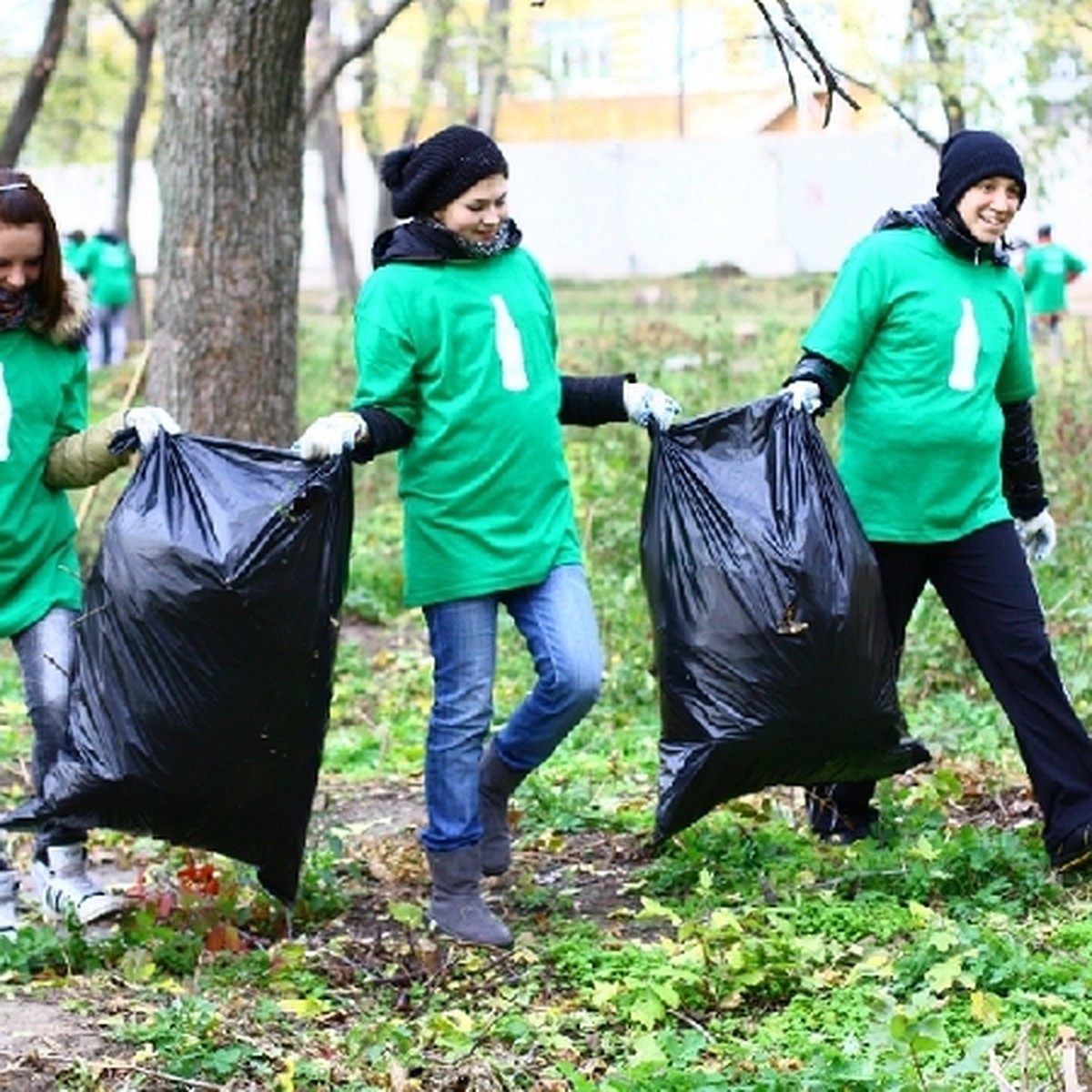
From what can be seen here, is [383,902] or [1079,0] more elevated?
[1079,0]

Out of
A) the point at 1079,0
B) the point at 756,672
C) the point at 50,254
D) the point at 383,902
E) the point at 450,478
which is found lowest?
the point at 383,902

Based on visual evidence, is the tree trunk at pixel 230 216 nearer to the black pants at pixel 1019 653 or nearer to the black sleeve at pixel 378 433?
the black sleeve at pixel 378 433

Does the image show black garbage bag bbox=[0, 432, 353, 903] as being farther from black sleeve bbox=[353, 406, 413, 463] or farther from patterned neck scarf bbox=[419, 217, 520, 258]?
patterned neck scarf bbox=[419, 217, 520, 258]

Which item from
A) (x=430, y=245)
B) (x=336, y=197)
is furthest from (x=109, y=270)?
(x=430, y=245)

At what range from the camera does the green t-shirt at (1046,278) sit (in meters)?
18.4

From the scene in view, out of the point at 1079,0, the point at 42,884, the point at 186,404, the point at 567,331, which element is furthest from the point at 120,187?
the point at 42,884

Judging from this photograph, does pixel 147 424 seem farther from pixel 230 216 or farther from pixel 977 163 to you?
pixel 230 216

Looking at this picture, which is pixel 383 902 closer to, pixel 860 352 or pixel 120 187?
pixel 860 352

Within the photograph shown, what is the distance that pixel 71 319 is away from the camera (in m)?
4.60

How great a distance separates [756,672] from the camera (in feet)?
14.6

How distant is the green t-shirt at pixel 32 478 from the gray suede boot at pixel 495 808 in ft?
3.17

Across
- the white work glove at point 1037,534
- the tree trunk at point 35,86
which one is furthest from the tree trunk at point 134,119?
the white work glove at point 1037,534

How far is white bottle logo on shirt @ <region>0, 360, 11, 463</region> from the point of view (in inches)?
178

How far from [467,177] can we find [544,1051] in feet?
5.63
